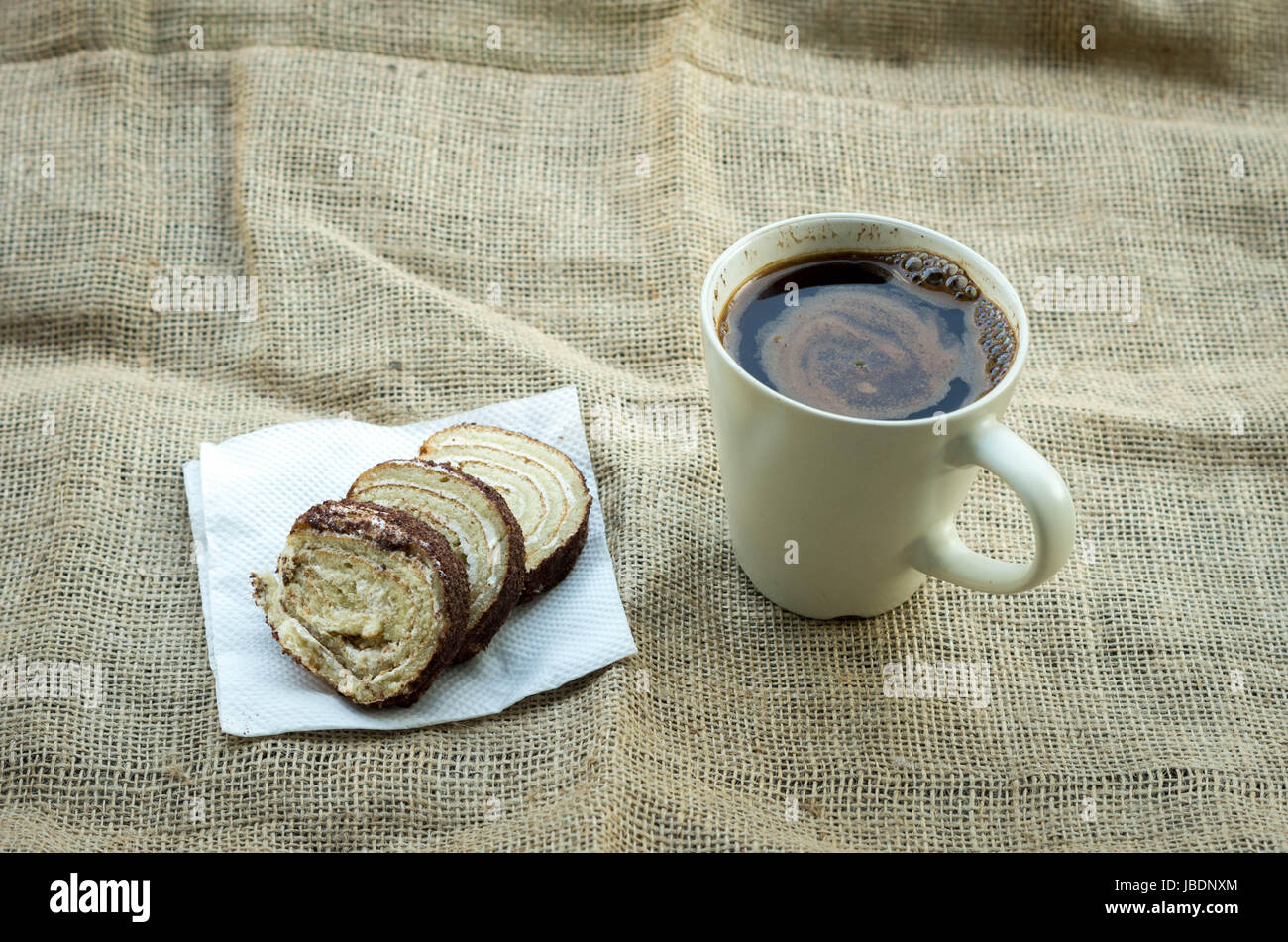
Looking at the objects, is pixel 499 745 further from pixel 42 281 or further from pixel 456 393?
pixel 42 281

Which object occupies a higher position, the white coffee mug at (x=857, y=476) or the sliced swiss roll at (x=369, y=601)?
the white coffee mug at (x=857, y=476)

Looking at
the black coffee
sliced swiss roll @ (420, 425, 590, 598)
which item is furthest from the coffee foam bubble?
sliced swiss roll @ (420, 425, 590, 598)

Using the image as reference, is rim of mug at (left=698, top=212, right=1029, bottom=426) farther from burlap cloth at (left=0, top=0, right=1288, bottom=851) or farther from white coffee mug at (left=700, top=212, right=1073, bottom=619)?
burlap cloth at (left=0, top=0, right=1288, bottom=851)

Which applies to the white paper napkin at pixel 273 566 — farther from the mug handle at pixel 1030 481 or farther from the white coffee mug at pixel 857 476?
the mug handle at pixel 1030 481

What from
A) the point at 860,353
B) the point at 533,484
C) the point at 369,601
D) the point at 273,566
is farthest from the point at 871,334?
the point at 273,566

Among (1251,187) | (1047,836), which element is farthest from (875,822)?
(1251,187)

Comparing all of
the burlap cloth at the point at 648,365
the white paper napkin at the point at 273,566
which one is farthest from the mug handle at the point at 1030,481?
the white paper napkin at the point at 273,566

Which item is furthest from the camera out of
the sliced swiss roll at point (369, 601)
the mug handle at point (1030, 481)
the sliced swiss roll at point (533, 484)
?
the sliced swiss roll at point (533, 484)
